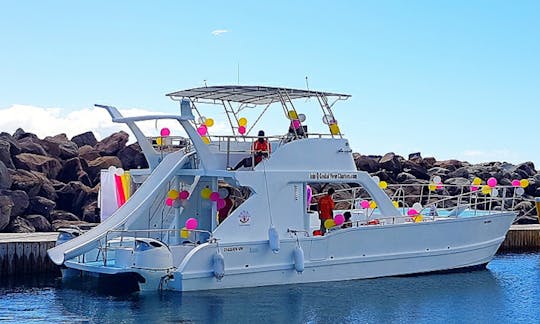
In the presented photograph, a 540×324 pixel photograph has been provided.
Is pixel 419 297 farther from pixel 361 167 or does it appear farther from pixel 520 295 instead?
pixel 361 167

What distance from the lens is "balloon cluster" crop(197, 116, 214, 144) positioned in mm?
17906

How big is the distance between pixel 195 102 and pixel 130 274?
14.3 feet

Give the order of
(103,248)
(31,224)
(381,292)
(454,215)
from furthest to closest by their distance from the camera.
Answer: (31,224) < (454,215) < (381,292) < (103,248)

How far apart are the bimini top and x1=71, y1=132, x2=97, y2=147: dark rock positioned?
1908 centimetres

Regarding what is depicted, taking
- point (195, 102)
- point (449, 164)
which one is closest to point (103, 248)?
point (195, 102)

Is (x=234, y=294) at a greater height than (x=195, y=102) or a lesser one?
lesser

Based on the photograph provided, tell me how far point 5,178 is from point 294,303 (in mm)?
13642

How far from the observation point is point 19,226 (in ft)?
78.6

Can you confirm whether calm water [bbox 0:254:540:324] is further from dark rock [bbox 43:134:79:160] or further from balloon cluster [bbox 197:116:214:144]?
dark rock [bbox 43:134:79:160]

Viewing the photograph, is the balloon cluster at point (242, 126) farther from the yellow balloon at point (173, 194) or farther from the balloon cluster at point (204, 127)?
the yellow balloon at point (173, 194)

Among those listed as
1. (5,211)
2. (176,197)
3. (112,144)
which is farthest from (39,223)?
(112,144)

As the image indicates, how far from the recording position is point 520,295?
58.4 feet

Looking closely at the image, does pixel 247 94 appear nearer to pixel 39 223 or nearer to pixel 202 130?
pixel 202 130

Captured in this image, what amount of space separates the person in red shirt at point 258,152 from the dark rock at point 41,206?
427 inches
